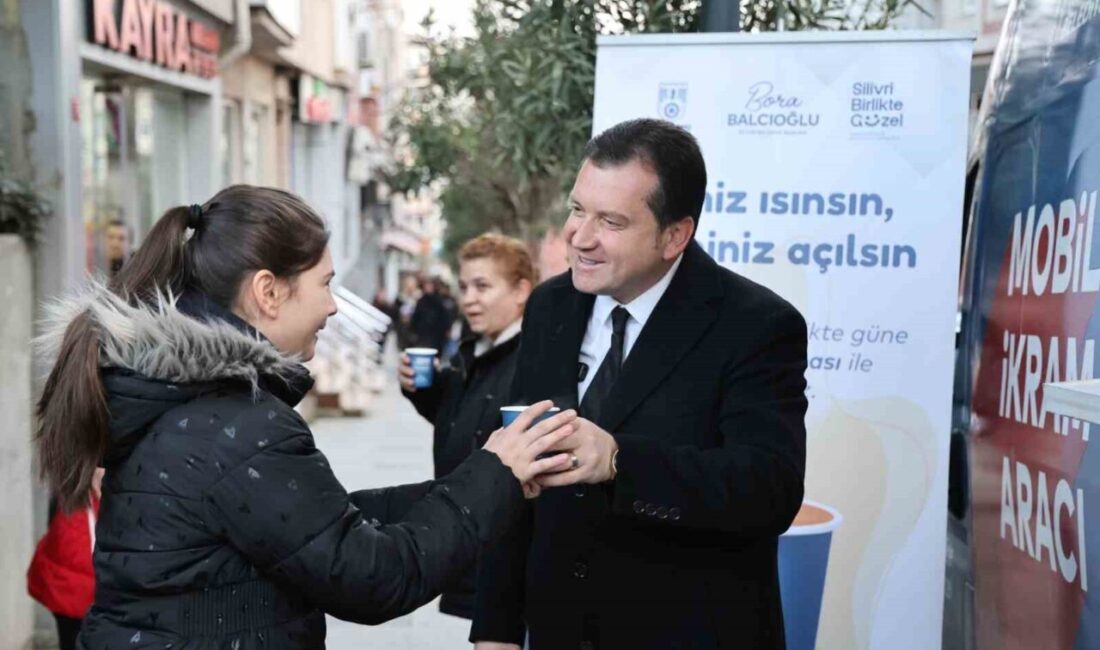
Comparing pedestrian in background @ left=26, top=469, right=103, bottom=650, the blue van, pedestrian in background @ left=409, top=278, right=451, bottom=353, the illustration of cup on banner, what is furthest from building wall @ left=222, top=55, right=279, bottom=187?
the illustration of cup on banner

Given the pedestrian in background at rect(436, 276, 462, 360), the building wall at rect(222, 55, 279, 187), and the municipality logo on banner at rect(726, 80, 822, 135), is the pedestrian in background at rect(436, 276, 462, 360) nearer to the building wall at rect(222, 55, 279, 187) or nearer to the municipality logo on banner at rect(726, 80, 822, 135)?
the building wall at rect(222, 55, 279, 187)

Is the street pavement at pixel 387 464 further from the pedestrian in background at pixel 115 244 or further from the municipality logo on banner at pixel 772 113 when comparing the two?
the municipality logo on banner at pixel 772 113

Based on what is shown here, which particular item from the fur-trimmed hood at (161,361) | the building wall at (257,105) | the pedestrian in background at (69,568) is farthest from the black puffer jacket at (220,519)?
the building wall at (257,105)

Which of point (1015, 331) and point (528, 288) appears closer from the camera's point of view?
point (1015, 331)

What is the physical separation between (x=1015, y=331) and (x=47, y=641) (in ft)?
15.3

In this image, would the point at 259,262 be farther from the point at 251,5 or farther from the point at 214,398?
the point at 251,5

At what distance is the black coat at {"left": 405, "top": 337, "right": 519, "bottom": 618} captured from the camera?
4680 mm

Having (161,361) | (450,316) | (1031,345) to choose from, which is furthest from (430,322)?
(161,361)

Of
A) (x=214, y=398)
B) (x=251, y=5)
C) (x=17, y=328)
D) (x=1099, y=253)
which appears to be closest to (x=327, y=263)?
(x=214, y=398)

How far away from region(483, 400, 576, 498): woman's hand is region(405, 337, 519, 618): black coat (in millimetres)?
2313

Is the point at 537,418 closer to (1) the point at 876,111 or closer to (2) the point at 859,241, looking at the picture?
(2) the point at 859,241

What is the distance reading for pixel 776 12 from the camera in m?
5.12

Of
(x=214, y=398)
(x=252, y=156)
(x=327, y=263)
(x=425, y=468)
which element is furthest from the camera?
(x=252, y=156)

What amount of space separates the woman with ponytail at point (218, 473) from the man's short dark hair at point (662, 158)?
63 centimetres
